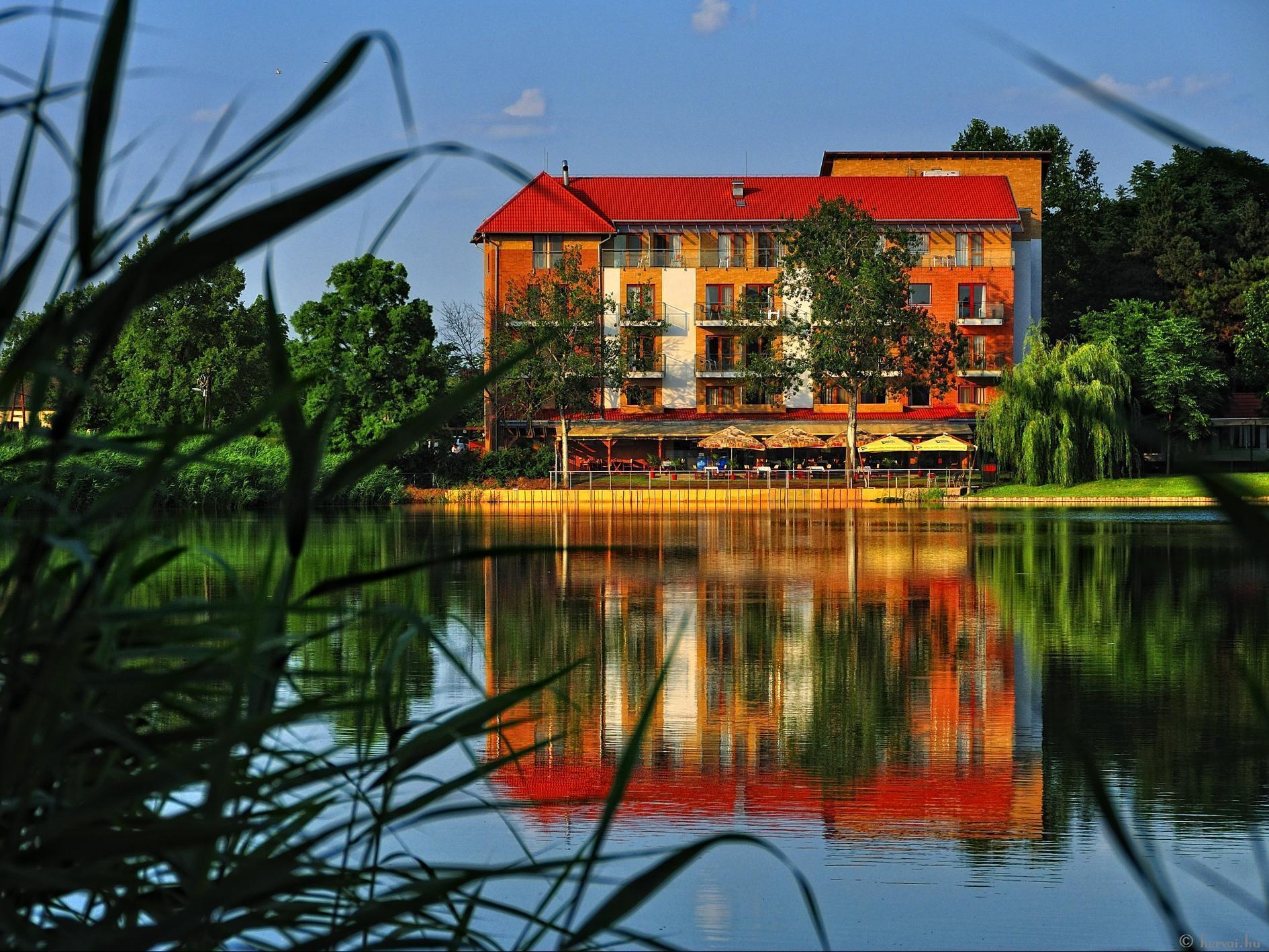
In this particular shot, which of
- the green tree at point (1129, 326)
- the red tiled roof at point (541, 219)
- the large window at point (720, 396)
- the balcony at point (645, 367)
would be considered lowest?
the large window at point (720, 396)

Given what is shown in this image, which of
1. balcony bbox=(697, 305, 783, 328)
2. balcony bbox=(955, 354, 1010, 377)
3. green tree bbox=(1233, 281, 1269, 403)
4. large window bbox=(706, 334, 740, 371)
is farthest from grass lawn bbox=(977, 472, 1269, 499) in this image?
large window bbox=(706, 334, 740, 371)

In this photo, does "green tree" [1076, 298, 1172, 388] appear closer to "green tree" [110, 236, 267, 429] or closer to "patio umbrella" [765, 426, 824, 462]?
"patio umbrella" [765, 426, 824, 462]

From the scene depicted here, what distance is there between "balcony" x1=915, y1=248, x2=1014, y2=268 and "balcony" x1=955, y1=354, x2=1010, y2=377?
9.53 ft

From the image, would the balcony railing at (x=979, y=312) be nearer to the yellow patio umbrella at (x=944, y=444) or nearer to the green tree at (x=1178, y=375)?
the green tree at (x=1178, y=375)

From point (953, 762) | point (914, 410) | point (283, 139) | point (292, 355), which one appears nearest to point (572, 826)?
point (953, 762)

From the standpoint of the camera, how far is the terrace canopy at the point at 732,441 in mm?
44062

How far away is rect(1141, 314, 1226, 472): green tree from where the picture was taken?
43219 mm

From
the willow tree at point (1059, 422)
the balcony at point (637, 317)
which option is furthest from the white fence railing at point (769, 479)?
the balcony at point (637, 317)

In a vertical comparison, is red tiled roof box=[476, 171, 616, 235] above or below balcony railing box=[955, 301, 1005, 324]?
above

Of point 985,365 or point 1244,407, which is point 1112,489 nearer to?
point 985,365

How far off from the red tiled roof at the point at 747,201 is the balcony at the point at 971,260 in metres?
1.09

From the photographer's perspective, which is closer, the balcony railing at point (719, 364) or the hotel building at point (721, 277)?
the hotel building at point (721, 277)

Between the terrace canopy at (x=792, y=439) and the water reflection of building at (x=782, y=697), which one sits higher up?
the terrace canopy at (x=792, y=439)

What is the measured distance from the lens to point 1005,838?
514cm
